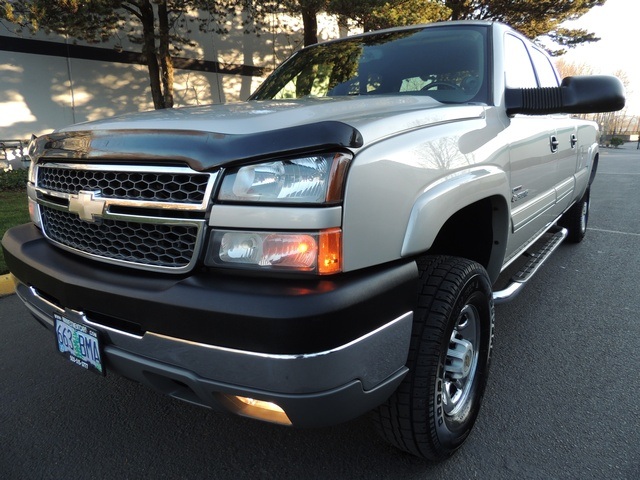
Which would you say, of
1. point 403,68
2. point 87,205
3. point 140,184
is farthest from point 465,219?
point 87,205

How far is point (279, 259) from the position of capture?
4.55 ft

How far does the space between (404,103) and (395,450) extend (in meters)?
1.49

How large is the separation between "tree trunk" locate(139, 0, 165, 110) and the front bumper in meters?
10.1

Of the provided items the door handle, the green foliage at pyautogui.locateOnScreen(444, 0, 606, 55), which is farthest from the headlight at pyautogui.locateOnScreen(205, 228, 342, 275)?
the green foliage at pyautogui.locateOnScreen(444, 0, 606, 55)

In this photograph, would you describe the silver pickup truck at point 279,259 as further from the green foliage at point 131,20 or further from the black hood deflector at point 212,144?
the green foliage at point 131,20

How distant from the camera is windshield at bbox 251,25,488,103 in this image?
258 cm

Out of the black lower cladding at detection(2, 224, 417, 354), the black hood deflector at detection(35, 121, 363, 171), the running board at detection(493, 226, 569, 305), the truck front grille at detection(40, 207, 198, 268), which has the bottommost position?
the running board at detection(493, 226, 569, 305)

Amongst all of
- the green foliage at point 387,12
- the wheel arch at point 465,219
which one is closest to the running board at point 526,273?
the wheel arch at point 465,219

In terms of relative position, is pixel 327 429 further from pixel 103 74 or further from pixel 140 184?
pixel 103 74

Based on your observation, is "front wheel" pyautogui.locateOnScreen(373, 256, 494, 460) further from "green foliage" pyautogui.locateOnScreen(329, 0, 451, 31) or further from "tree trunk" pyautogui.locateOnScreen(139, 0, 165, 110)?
"tree trunk" pyautogui.locateOnScreen(139, 0, 165, 110)

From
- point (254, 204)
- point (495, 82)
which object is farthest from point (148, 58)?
point (254, 204)

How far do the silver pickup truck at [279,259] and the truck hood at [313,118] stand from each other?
0.04 feet

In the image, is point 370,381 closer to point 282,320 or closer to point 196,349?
point 282,320

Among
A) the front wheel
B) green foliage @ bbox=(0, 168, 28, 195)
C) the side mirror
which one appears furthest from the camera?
green foliage @ bbox=(0, 168, 28, 195)
